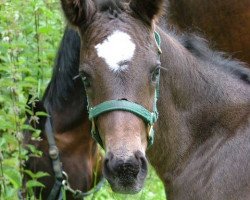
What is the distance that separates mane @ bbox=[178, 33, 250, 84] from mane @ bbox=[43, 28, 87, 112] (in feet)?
2.52

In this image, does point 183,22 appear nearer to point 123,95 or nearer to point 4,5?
point 4,5

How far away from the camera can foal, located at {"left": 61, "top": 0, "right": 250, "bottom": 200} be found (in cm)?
471

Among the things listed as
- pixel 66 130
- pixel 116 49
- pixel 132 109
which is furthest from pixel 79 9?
pixel 66 130

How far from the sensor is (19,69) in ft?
19.3

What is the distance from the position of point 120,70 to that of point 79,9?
47 cm

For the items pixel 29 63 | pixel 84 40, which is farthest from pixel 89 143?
pixel 84 40

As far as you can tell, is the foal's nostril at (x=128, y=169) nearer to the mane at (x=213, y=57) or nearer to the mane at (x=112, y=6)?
the mane at (x=112, y=6)

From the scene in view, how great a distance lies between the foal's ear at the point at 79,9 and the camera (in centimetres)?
493

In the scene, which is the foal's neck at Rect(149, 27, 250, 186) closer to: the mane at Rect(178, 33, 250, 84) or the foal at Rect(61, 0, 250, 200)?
the foal at Rect(61, 0, 250, 200)

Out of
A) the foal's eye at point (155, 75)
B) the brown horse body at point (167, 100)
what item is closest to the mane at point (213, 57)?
the brown horse body at point (167, 100)

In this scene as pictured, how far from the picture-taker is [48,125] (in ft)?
19.9

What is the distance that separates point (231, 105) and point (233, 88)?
0.12 meters

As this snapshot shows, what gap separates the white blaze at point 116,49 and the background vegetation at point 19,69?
0.71 metres

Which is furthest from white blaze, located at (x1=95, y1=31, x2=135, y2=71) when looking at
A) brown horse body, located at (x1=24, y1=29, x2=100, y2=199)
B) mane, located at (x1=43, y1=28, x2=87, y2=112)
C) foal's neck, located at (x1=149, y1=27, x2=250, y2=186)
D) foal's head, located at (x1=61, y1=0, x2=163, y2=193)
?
brown horse body, located at (x1=24, y1=29, x2=100, y2=199)
